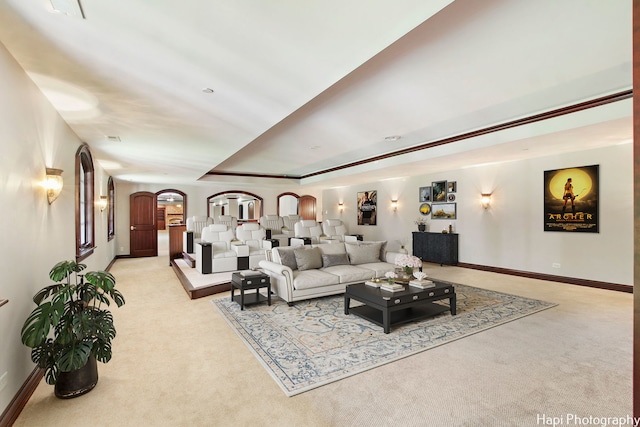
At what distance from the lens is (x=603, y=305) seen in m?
4.51

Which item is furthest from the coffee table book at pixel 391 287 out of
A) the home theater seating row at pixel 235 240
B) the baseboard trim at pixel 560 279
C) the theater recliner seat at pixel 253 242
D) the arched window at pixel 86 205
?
the arched window at pixel 86 205

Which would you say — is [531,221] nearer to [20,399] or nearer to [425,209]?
[425,209]

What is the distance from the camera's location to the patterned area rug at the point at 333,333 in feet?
9.18

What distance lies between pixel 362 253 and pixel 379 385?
314 centimetres

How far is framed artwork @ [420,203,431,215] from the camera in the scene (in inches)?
337

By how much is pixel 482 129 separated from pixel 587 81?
170 centimetres

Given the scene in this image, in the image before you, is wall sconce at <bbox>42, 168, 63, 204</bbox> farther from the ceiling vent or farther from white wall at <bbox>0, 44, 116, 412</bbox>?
the ceiling vent

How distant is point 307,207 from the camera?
13.9 m

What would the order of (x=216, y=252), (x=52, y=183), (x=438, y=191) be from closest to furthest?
(x=52, y=183) < (x=216, y=252) < (x=438, y=191)

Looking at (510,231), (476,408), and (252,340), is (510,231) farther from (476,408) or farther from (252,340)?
(252,340)

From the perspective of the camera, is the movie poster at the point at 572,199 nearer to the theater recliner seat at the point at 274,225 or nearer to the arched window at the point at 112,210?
the theater recliner seat at the point at 274,225

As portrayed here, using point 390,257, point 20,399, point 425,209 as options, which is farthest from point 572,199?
point 20,399

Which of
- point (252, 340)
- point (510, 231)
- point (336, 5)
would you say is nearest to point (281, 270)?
point (252, 340)

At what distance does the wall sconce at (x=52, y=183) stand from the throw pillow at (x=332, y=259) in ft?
11.8
